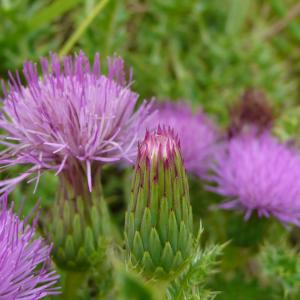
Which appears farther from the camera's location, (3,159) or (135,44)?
(135,44)

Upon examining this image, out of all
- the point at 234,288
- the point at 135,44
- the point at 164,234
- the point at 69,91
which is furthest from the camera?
Answer: the point at 135,44

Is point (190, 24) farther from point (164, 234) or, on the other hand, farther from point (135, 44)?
point (164, 234)

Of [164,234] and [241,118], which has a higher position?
[241,118]

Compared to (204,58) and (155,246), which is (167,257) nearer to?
(155,246)

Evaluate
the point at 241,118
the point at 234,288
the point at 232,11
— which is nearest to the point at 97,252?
the point at 234,288

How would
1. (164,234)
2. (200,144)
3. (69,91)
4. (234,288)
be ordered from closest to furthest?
1. (164,234)
2. (69,91)
3. (234,288)
4. (200,144)

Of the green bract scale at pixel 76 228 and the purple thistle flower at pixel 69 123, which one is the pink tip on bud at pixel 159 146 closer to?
the purple thistle flower at pixel 69 123

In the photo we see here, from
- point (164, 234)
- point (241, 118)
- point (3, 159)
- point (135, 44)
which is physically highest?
point (135, 44)

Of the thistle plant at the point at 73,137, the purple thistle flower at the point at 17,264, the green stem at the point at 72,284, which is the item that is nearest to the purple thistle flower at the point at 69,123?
the thistle plant at the point at 73,137
